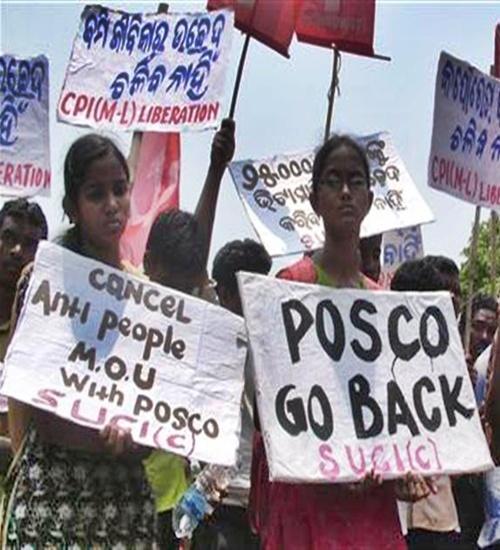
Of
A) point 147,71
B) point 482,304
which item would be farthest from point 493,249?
point 147,71

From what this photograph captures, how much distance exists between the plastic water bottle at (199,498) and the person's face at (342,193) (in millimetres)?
1134

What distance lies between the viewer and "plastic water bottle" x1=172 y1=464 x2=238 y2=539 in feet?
15.4

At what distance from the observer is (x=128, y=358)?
366 centimetres

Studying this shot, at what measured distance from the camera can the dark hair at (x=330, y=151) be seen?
4109 millimetres

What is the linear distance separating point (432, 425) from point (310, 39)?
166 inches

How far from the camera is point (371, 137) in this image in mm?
7402

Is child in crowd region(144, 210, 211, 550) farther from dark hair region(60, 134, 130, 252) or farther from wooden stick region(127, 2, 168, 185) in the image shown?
wooden stick region(127, 2, 168, 185)

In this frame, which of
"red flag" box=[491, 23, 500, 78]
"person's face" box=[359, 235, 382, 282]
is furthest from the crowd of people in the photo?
"red flag" box=[491, 23, 500, 78]

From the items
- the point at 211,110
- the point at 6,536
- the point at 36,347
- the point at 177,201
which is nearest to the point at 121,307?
the point at 36,347

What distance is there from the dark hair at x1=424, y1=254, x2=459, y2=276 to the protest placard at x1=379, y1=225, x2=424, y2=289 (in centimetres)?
293

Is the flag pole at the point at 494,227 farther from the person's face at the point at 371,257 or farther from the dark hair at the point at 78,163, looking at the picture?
the dark hair at the point at 78,163

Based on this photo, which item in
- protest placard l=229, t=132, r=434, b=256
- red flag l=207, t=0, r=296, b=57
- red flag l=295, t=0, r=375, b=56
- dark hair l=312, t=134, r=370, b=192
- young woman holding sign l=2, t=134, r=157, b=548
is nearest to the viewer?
young woman holding sign l=2, t=134, r=157, b=548

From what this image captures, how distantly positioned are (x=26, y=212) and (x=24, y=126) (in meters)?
1.99

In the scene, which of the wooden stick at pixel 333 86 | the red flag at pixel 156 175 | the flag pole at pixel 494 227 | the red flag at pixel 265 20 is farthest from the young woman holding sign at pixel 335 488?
the red flag at pixel 265 20
